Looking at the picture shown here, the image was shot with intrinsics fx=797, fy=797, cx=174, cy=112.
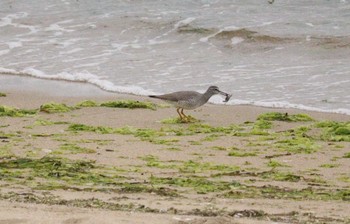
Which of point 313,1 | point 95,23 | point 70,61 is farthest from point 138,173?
point 313,1

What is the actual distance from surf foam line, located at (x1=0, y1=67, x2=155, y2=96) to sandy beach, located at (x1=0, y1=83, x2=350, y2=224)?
65 centimetres

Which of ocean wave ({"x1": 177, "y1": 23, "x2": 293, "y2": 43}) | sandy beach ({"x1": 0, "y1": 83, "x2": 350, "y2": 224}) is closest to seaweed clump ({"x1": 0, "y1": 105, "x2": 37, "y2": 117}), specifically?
sandy beach ({"x1": 0, "y1": 83, "x2": 350, "y2": 224})

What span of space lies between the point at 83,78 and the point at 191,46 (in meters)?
3.30

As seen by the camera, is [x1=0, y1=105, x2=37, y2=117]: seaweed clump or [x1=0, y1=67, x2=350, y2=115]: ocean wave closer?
[x1=0, y1=105, x2=37, y2=117]: seaweed clump

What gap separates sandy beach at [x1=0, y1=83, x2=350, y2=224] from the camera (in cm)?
498

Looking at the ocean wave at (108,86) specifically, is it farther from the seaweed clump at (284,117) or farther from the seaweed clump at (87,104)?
the seaweed clump at (87,104)

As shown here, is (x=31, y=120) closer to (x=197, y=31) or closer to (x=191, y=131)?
(x=191, y=131)

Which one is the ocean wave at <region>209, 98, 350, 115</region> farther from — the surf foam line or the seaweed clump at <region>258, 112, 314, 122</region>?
the surf foam line

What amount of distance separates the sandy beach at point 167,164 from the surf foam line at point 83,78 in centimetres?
65

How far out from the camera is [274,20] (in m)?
17.9

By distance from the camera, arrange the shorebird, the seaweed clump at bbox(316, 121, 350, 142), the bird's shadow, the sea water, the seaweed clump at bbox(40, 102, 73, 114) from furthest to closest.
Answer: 1. the sea water
2. the seaweed clump at bbox(40, 102, 73, 114)
3. the shorebird
4. the bird's shadow
5. the seaweed clump at bbox(316, 121, 350, 142)

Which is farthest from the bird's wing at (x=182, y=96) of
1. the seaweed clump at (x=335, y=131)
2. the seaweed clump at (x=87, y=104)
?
the seaweed clump at (x=335, y=131)

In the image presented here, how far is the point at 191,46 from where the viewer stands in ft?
52.7

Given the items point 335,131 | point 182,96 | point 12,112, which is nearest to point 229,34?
point 182,96
